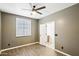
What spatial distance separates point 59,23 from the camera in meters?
4.39

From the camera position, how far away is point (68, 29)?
3.68 meters

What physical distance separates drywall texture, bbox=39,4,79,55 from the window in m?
2.55

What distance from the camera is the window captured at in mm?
5673

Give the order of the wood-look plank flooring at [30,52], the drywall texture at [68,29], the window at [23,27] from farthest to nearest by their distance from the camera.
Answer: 1. the window at [23,27]
2. the wood-look plank flooring at [30,52]
3. the drywall texture at [68,29]

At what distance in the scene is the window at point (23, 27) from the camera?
5673 millimetres

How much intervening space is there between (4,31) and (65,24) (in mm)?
3382

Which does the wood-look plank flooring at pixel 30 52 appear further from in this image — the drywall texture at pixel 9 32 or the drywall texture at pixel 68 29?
the drywall texture at pixel 9 32

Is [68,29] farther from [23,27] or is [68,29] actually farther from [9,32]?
[23,27]

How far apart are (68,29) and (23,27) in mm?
3550

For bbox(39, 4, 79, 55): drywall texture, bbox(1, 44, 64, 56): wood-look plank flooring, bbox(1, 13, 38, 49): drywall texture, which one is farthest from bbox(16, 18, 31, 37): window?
bbox(39, 4, 79, 55): drywall texture

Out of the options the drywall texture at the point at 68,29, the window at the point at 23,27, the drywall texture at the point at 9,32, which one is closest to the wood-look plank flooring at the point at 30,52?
the drywall texture at the point at 68,29

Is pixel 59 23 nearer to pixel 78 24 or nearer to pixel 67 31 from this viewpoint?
pixel 67 31

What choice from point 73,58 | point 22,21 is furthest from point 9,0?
point 22,21

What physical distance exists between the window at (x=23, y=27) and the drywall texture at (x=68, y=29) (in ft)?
8.37
